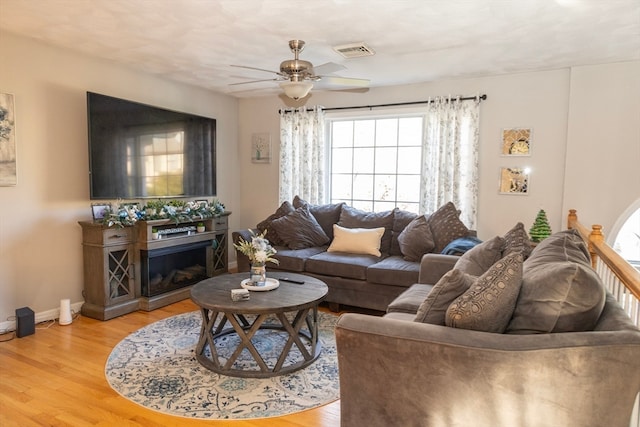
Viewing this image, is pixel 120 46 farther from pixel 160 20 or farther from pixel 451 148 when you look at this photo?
pixel 451 148

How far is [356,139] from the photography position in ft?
17.4

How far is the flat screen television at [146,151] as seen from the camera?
12.6 feet

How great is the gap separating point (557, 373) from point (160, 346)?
9.19 ft

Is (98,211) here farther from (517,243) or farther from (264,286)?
(517,243)

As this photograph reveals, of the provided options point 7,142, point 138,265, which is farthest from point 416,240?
point 7,142

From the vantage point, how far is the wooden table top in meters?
2.61

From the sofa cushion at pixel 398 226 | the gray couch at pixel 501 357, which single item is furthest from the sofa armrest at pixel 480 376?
the sofa cushion at pixel 398 226

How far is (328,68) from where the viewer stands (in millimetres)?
3330

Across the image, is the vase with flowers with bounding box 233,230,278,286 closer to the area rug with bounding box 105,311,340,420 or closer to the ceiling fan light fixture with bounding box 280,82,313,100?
the area rug with bounding box 105,311,340,420

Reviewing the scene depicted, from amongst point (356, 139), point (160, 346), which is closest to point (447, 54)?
point (356, 139)

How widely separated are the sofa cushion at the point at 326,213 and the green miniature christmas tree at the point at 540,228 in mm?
2108

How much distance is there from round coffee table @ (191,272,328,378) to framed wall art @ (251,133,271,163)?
2.93 meters

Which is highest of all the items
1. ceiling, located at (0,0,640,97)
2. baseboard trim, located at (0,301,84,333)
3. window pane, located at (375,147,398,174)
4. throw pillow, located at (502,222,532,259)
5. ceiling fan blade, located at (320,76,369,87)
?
ceiling, located at (0,0,640,97)

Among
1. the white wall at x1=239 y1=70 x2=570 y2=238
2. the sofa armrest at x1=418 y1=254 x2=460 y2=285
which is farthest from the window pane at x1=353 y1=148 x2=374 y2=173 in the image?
the sofa armrest at x1=418 y1=254 x2=460 y2=285
